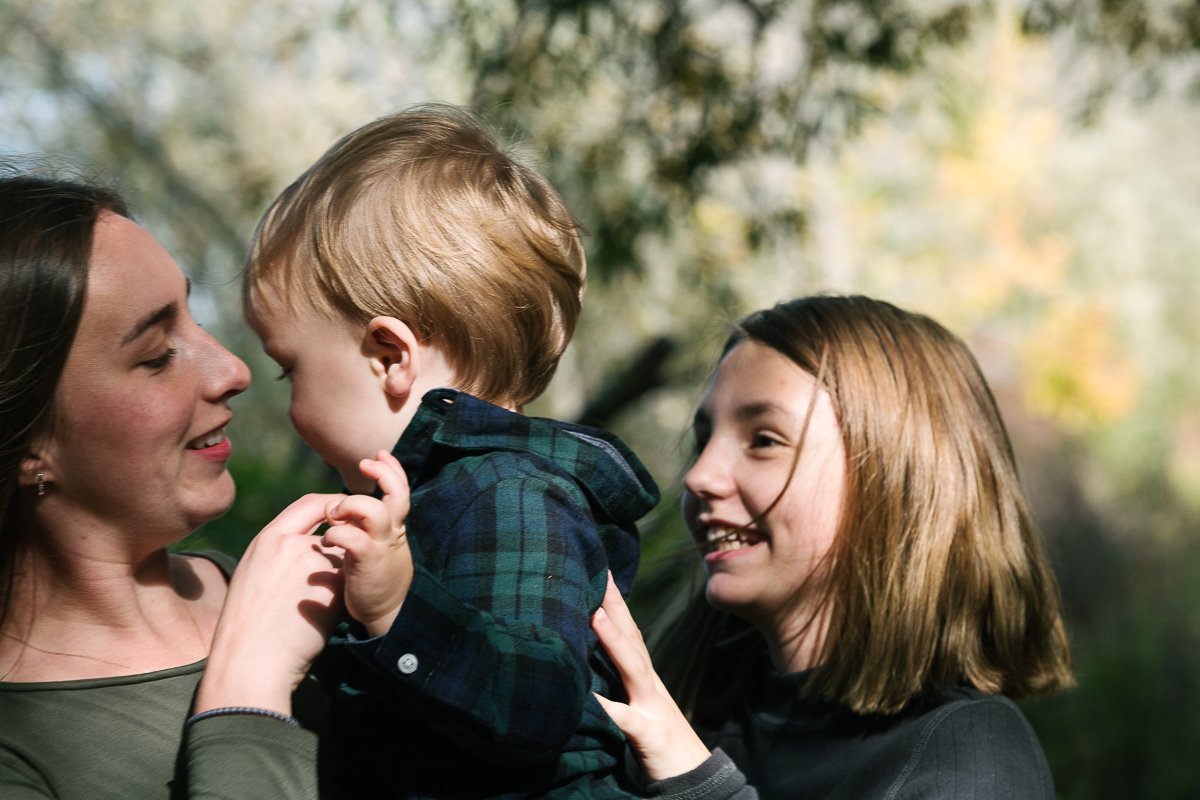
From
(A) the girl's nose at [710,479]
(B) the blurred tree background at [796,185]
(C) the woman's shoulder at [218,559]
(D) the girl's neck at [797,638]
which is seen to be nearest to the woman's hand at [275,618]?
(C) the woman's shoulder at [218,559]

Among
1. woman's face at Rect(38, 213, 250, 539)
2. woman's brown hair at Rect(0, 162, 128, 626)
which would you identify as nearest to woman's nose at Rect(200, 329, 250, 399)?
woman's face at Rect(38, 213, 250, 539)

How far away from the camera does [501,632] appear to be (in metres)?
1.62

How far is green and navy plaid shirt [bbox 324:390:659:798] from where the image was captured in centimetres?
160

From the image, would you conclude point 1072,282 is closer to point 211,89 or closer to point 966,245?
point 966,245

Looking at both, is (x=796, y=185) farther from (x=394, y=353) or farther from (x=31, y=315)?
(x=31, y=315)

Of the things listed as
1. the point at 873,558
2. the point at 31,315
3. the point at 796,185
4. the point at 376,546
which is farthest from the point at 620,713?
the point at 796,185

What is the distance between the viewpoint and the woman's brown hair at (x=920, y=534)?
2.37 meters

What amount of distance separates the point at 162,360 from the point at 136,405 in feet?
0.28

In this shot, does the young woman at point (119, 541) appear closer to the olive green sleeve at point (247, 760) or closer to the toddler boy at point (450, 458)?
the olive green sleeve at point (247, 760)

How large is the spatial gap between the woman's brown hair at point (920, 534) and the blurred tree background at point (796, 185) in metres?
0.62

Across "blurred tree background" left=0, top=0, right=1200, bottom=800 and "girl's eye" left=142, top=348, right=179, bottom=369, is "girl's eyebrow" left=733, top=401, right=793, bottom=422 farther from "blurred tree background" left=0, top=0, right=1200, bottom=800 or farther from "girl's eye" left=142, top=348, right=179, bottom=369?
"girl's eye" left=142, top=348, right=179, bottom=369

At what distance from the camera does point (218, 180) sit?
1271 centimetres

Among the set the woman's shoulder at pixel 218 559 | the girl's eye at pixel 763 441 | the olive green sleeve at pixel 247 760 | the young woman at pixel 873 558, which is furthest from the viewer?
the girl's eye at pixel 763 441

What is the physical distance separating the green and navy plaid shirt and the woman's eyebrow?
1.27 ft
